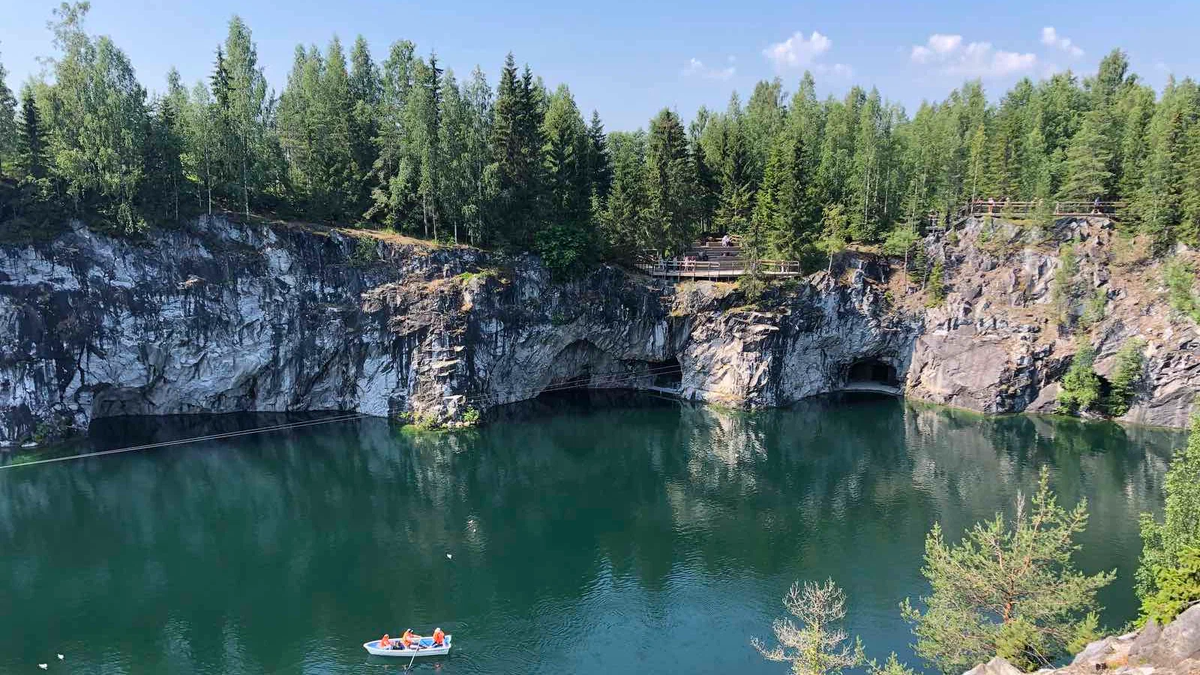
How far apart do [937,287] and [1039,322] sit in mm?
8759

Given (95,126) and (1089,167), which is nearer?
(95,126)

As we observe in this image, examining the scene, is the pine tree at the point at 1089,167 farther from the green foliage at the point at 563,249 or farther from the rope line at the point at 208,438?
the rope line at the point at 208,438

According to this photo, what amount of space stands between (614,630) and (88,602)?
79.4 ft

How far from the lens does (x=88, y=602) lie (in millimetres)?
32062

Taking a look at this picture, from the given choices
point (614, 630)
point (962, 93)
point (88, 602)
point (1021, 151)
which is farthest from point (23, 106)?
point (962, 93)

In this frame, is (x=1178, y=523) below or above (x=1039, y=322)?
below

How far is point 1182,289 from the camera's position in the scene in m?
55.8

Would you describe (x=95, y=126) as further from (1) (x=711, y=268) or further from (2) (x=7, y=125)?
(1) (x=711, y=268)

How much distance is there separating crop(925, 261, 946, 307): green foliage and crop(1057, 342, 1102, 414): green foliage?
462 inches

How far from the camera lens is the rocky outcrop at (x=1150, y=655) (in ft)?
52.5

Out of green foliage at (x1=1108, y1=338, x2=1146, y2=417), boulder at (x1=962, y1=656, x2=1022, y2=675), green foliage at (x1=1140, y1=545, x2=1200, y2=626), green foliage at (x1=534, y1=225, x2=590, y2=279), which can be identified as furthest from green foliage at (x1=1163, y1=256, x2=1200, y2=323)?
boulder at (x1=962, y1=656, x2=1022, y2=675)

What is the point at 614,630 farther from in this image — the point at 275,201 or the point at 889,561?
the point at 275,201

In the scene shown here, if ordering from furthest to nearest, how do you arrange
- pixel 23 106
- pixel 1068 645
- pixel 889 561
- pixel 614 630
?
1. pixel 23 106
2. pixel 889 561
3. pixel 614 630
4. pixel 1068 645

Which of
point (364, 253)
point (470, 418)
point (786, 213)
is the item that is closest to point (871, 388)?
point (786, 213)
